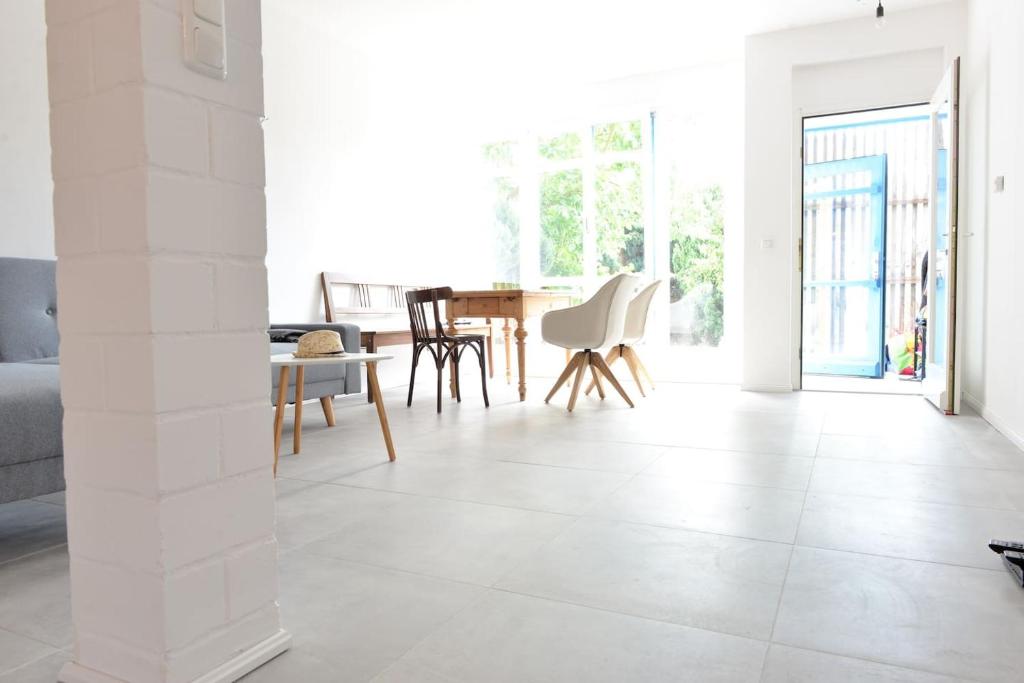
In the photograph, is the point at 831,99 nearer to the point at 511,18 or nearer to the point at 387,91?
the point at 511,18

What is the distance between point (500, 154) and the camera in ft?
22.2

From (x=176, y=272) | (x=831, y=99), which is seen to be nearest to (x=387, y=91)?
(x=831, y=99)

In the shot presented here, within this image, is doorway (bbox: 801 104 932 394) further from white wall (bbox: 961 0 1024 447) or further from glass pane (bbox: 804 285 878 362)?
white wall (bbox: 961 0 1024 447)

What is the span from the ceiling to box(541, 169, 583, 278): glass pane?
3.55 ft

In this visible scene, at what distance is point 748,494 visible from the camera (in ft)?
7.12

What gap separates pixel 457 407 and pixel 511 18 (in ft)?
9.08

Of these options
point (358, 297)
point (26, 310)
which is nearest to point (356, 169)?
point (358, 297)

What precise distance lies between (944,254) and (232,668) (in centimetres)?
424

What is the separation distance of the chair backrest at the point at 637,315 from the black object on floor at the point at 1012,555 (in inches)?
123

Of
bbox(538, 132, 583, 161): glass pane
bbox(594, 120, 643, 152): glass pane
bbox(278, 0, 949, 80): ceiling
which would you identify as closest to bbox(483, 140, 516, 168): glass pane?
bbox(538, 132, 583, 161): glass pane

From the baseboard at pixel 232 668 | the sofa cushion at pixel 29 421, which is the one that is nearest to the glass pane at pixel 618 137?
the sofa cushion at pixel 29 421

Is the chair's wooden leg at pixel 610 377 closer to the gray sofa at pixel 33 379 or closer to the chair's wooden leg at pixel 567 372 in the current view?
the chair's wooden leg at pixel 567 372

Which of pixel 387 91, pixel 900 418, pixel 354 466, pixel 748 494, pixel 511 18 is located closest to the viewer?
pixel 748 494

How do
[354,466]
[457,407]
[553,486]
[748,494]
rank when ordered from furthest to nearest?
[457,407]
[354,466]
[553,486]
[748,494]
